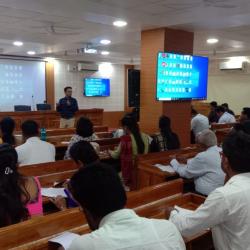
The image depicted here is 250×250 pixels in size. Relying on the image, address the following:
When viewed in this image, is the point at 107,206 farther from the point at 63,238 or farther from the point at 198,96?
the point at 198,96

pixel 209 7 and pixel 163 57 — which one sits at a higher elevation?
pixel 209 7

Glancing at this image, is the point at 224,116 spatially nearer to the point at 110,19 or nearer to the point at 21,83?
the point at 110,19

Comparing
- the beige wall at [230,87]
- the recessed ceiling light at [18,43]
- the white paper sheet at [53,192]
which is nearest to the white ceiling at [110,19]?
the recessed ceiling light at [18,43]

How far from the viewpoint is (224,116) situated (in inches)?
306

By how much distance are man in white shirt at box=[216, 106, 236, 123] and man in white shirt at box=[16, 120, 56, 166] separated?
17.7 ft

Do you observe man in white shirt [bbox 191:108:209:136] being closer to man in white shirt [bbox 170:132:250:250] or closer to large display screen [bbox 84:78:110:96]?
man in white shirt [bbox 170:132:250:250]

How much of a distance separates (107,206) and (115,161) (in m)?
3.23

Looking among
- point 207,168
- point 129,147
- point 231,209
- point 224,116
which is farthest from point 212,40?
point 231,209

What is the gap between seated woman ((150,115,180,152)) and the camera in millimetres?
4234

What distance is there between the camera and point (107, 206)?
119 centimetres

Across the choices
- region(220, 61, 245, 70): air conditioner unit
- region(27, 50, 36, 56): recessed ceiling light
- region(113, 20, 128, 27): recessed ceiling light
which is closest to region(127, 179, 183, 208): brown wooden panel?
region(113, 20, 128, 27): recessed ceiling light

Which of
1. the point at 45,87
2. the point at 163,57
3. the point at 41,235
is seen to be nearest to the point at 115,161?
the point at 163,57

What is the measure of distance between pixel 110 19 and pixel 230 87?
747 cm

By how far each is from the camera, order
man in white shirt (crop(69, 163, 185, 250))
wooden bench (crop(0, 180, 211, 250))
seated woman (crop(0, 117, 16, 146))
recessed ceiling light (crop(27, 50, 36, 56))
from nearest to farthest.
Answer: man in white shirt (crop(69, 163, 185, 250)) → wooden bench (crop(0, 180, 211, 250)) → seated woman (crop(0, 117, 16, 146)) → recessed ceiling light (crop(27, 50, 36, 56))
